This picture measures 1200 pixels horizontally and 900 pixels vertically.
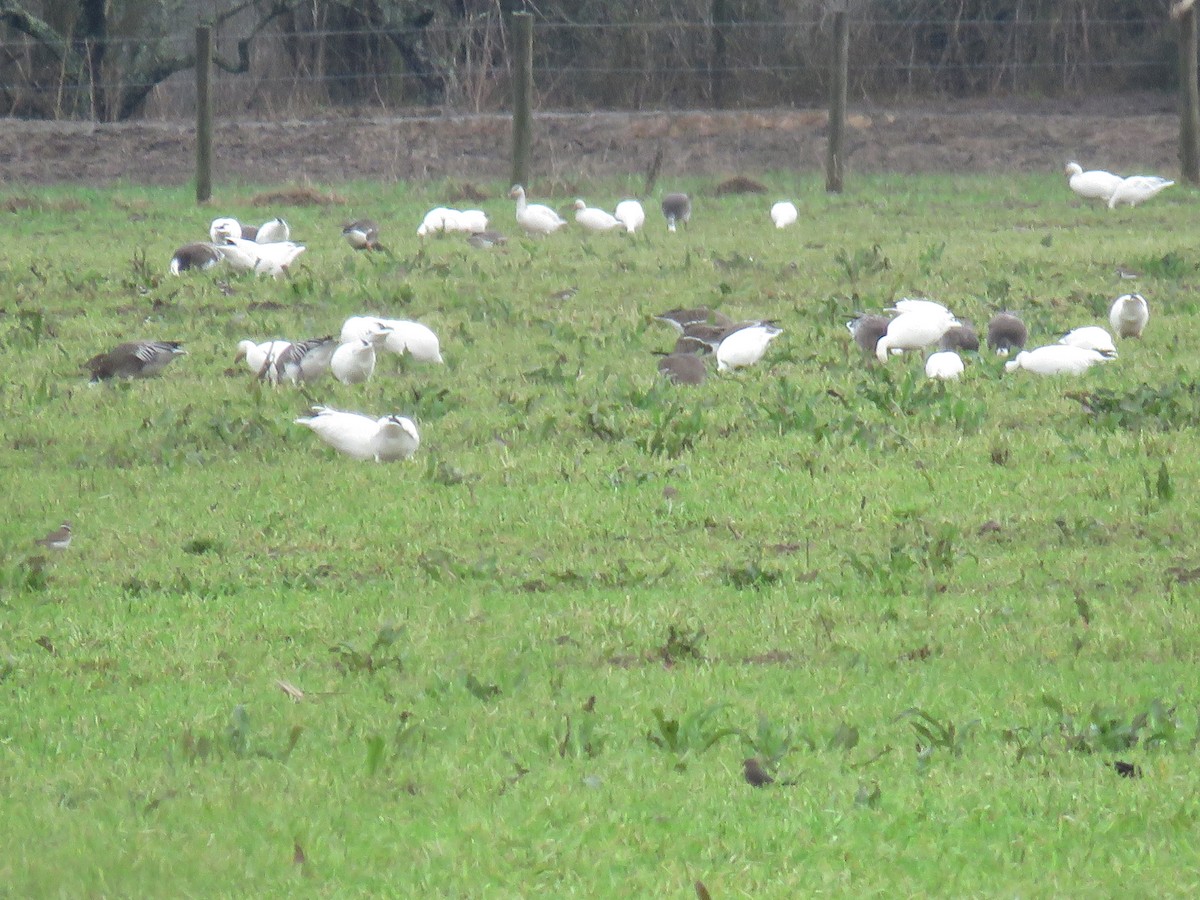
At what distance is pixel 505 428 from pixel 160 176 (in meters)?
16.1

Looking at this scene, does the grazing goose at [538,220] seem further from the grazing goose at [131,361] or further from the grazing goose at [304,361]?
the grazing goose at [304,361]

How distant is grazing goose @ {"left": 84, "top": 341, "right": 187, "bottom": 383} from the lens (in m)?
9.20

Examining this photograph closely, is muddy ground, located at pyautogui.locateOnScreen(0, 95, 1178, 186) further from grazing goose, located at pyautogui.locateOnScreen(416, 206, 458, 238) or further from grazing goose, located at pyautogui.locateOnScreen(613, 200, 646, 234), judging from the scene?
grazing goose, located at pyautogui.locateOnScreen(416, 206, 458, 238)

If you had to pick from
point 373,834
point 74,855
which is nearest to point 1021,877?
point 373,834

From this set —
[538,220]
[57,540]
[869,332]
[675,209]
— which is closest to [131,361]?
Result: [57,540]

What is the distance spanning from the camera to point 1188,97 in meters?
19.3

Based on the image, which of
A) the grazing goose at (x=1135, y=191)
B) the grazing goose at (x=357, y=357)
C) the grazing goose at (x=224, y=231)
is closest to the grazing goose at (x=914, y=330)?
the grazing goose at (x=357, y=357)

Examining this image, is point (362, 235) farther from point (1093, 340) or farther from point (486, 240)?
point (1093, 340)

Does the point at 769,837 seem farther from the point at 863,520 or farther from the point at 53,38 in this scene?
the point at 53,38

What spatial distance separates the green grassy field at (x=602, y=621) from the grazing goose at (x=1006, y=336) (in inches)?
12.1

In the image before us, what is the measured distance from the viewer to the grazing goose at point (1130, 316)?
31.5 feet

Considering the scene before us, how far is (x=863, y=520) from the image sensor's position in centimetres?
641

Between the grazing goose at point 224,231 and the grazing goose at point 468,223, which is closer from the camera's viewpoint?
the grazing goose at point 224,231

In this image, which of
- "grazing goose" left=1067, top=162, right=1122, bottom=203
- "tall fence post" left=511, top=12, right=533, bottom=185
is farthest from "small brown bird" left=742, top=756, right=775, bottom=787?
"tall fence post" left=511, top=12, right=533, bottom=185
